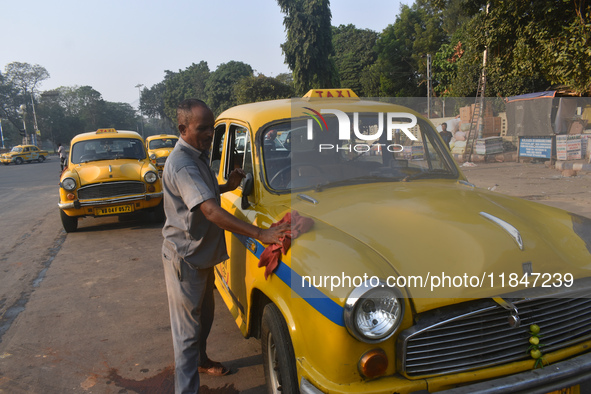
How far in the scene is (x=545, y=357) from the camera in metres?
2.04

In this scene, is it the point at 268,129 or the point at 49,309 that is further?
the point at 49,309

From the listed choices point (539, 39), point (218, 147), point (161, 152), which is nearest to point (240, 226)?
point (218, 147)

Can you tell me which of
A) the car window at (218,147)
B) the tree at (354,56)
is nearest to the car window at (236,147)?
the car window at (218,147)

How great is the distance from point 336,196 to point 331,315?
1161 mm

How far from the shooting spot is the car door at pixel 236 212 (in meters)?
2.94

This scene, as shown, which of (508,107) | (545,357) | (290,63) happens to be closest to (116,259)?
(545,357)

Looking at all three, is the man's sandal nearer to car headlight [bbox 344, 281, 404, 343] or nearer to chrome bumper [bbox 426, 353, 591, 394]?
car headlight [bbox 344, 281, 404, 343]

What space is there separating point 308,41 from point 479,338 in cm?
2795

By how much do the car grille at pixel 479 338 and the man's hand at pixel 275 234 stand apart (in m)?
0.78

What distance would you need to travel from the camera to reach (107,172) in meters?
7.98

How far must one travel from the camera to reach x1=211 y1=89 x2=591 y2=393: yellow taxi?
1.88 metres

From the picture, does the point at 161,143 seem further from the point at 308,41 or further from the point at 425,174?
the point at 425,174

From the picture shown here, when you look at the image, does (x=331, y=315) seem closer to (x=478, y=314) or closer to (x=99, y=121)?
(x=478, y=314)

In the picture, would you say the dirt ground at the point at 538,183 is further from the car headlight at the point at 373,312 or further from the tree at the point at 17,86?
the tree at the point at 17,86
